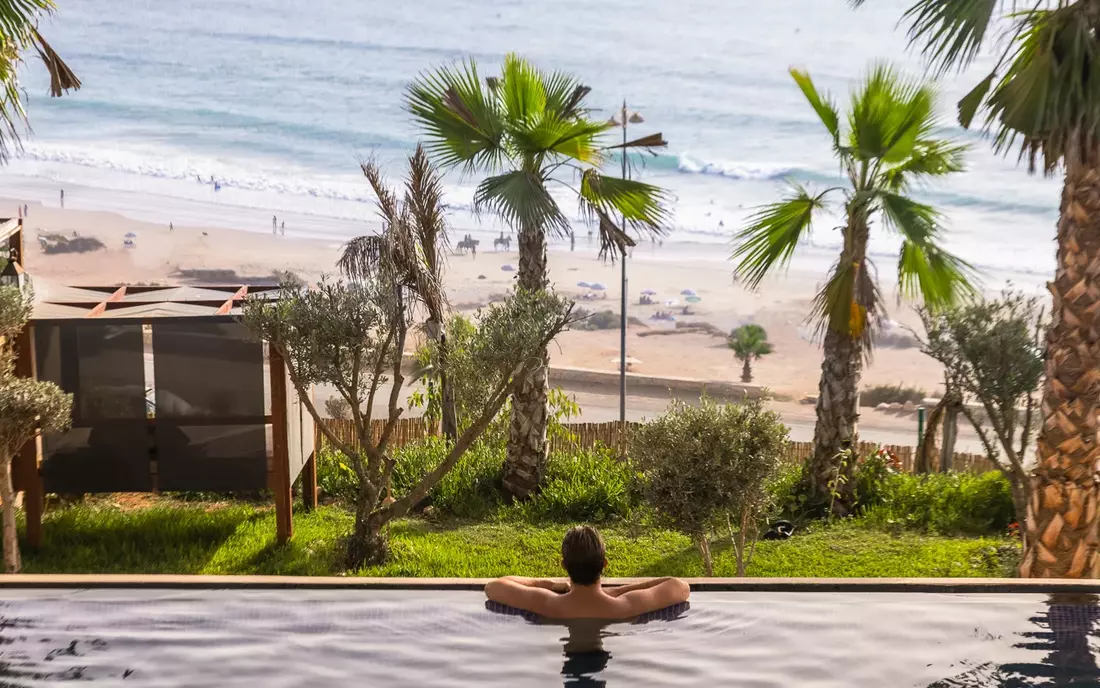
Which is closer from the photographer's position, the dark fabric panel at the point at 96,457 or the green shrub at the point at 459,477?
the dark fabric panel at the point at 96,457

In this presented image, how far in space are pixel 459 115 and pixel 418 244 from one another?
2.30m

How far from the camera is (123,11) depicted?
98.7m

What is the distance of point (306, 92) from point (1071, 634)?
90.4 m

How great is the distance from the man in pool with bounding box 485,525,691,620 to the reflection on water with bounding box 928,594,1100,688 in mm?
1256

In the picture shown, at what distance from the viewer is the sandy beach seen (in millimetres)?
51094

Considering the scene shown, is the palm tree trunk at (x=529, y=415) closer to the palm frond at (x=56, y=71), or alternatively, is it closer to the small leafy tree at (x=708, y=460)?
the small leafy tree at (x=708, y=460)

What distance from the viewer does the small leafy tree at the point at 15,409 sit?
8.98m

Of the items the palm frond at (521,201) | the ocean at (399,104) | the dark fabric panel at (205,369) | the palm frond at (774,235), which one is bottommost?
the dark fabric panel at (205,369)

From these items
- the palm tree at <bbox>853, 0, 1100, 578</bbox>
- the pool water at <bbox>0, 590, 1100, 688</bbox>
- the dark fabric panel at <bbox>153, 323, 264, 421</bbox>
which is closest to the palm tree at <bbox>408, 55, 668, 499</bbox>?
the dark fabric panel at <bbox>153, 323, 264, 421</bbox>

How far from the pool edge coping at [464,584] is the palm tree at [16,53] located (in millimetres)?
4247

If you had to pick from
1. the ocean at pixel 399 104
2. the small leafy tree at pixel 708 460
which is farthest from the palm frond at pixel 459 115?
the ocean at pixel 399 104

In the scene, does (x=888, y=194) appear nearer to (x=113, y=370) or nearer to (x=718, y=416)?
(x=718, y=416)

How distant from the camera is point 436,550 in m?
11.2

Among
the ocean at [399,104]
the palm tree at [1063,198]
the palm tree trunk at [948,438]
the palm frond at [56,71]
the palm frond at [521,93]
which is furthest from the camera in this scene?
the ocean at [399,104]
